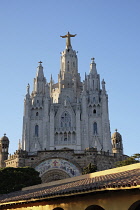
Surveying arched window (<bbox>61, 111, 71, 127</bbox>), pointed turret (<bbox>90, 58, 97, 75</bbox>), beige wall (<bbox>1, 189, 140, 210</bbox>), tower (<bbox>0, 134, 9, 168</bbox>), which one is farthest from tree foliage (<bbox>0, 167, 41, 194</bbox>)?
pointed turret (<bbox>90, 58, 97, 75</bbox>)

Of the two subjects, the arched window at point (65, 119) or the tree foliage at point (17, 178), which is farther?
the arched window at point (65, 119)

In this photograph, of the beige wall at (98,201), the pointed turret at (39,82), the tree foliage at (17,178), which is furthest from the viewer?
the pointed turret at (39,82)

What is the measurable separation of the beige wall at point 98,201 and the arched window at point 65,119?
6025cm

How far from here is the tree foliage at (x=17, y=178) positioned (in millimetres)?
39969

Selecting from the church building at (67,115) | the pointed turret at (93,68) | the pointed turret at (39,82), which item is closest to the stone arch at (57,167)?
the church building at (67,115)

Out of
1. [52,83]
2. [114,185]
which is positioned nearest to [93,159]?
[114,185]

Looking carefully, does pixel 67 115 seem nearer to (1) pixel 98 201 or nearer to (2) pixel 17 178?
(2) pixel 17 178

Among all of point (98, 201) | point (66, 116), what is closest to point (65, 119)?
point (66, 116)

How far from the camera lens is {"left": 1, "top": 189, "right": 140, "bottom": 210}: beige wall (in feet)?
37.1

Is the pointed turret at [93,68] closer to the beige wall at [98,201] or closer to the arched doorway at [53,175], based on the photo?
the arched doorway at [53,175]

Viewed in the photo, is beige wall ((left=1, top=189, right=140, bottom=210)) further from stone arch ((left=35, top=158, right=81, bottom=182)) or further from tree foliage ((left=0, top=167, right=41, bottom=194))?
stone arch ((left=35, top=158, right=81, bottom=182))

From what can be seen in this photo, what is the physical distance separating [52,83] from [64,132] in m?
18.7

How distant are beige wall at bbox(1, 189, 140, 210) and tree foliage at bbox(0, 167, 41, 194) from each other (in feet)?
83.9

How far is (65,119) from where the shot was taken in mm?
76562
